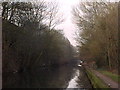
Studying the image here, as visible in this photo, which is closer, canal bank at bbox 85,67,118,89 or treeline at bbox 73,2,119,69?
canal bank at bbox 85,67,118,89

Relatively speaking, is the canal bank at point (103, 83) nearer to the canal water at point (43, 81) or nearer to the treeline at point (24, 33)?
the canal water at point (43, 81)

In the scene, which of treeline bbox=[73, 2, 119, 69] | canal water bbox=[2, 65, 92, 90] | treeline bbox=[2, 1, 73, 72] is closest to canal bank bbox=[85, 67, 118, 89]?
canal water bbox=[2, 65, 92, 90]

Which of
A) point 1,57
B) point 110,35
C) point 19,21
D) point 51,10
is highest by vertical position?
point 51,10

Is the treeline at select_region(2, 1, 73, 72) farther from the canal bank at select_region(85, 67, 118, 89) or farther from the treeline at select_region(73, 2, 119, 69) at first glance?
the canal bank at select_region(85, 67, 118, 89)

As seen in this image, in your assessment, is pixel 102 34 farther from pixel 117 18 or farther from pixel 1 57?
pixel 1 57

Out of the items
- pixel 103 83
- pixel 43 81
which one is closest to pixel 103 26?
pixel 43 81

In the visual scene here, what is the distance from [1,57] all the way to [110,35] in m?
12.1

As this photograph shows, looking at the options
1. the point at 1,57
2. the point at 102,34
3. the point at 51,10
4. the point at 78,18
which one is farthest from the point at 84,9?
the point at 1,57

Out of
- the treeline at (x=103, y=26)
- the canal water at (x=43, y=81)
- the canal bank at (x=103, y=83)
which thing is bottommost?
the canal water at (x=43, y=81)

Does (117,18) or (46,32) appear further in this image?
(46,32)

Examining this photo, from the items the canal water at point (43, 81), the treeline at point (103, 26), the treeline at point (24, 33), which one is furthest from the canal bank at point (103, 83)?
the treeline at point (24, 33)

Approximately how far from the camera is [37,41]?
46844 millimetres

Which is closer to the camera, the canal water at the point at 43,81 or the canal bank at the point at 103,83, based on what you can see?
the canal bank at the point at 103,83

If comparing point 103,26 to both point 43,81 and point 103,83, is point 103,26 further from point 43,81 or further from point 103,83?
point 103,83
